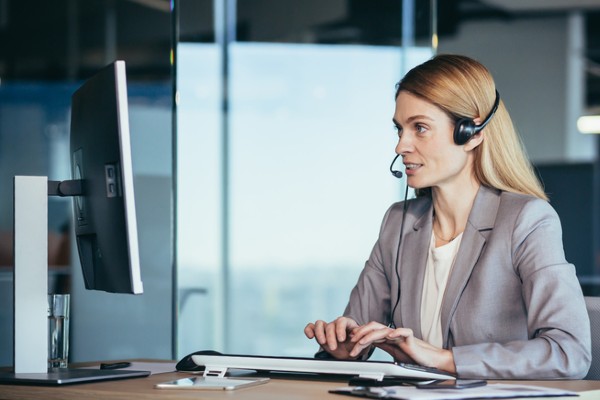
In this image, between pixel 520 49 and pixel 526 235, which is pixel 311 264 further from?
pixel 520 49

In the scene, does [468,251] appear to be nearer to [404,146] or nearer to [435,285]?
[435,285]

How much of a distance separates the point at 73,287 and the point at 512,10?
4988mm

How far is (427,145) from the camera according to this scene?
219cm

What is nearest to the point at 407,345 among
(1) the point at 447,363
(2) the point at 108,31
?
(1) the point at 447,363

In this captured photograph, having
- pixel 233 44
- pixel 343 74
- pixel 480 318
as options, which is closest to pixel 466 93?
pixel 480 318

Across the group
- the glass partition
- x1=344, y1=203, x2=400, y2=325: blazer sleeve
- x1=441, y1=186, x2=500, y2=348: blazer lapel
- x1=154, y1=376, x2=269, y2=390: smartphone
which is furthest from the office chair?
the glass partition

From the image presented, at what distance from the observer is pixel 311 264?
13.1 ft

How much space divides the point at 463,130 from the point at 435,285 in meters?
0.41

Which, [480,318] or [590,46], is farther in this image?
[590,46]

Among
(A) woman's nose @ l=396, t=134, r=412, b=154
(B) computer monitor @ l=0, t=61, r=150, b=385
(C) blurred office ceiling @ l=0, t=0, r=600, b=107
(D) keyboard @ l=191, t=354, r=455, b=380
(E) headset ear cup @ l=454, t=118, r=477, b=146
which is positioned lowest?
(D) keyboard @ l=191, t=354, r=455, b=380

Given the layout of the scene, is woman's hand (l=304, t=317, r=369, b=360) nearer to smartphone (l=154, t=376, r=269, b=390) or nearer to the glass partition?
smartphone (l=154, t=376, r=269, b=390)

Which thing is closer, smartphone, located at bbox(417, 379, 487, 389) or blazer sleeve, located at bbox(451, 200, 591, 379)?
smartphone, located at bbox(417, 379, 487, 389)

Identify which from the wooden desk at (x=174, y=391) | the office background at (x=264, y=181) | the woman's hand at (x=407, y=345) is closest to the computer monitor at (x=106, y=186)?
the wooden desk at (x=174, y=391)

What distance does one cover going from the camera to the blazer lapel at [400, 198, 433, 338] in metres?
2.24
